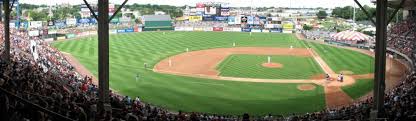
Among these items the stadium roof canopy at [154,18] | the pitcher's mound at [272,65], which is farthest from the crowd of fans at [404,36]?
the stadium roof canopy at [154,18]

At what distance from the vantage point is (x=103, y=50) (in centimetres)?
1370

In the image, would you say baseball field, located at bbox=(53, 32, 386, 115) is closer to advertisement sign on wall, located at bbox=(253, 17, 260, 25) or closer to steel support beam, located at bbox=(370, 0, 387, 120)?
steel support beam, located at bbox=(370, 0, 387, 120)

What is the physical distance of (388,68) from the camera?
1702 inches

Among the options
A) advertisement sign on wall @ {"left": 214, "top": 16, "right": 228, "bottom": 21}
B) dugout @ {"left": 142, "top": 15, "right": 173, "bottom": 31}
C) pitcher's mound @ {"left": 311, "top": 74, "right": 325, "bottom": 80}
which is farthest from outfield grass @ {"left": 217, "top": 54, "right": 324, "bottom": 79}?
advertisement sign on wall @ {"left": 214, "top": 16, "right": 228, "bottom": 21}

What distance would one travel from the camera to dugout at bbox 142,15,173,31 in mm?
97062

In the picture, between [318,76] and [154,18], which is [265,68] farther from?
[154,18]

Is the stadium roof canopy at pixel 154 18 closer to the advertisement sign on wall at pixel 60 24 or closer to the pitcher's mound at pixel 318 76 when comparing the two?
the advertisement sign on wall at pixel 60 24

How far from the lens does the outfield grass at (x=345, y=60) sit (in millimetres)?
42875

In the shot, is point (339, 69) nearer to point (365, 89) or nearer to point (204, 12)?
point (365, 89)

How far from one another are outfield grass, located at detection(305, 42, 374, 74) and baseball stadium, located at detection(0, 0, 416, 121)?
11 cm

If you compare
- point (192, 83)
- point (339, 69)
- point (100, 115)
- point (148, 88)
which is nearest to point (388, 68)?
point (339, 69)

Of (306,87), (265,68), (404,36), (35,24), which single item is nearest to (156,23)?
(35,24)

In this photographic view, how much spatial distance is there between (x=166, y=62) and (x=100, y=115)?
36273 millimetres

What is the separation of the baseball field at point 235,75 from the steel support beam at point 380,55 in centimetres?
1128
